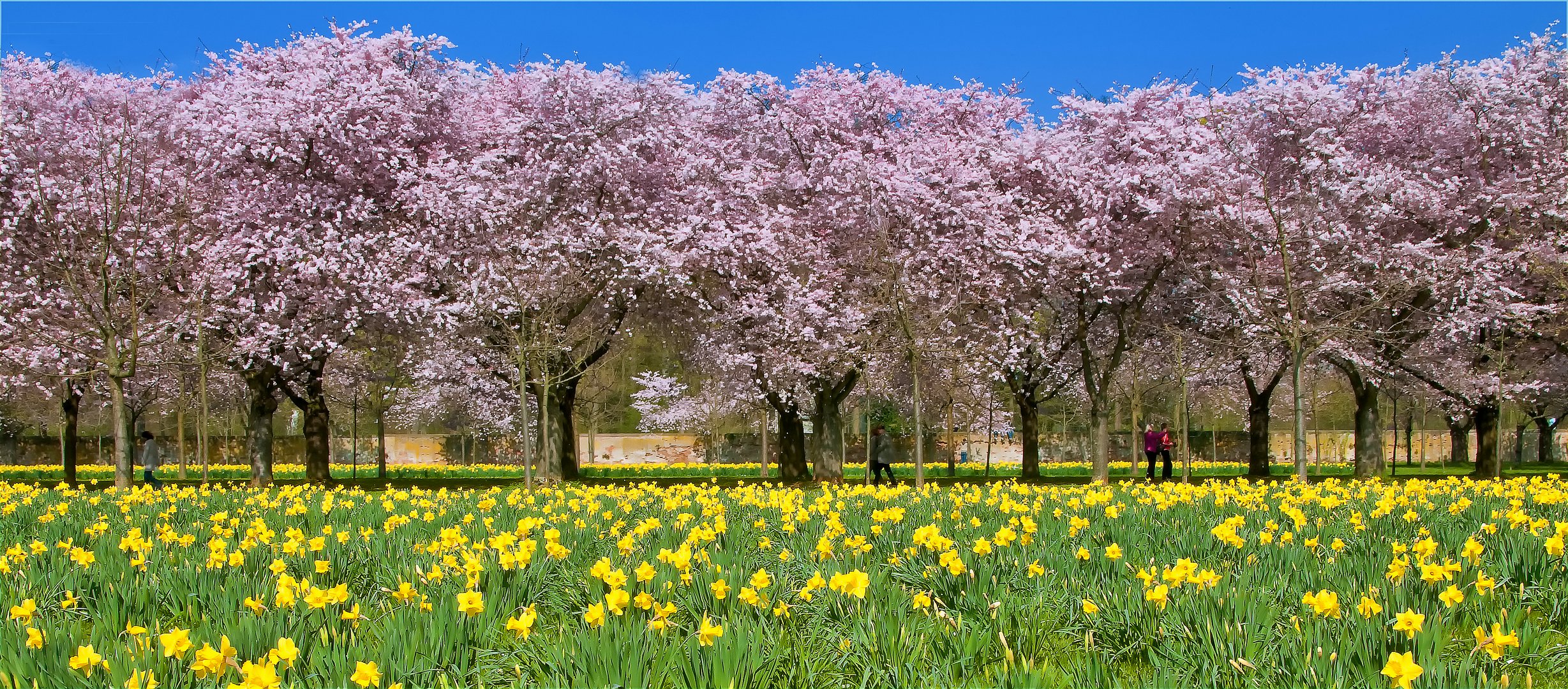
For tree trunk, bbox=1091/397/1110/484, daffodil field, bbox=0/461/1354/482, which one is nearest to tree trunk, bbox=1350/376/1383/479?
daffodil field, bbox=0/461/1354/482

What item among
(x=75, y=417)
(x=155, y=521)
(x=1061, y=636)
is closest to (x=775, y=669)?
(x=1061, y=636)

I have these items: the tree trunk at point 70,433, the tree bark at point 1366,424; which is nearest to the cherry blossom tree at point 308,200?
the tree trunk at point 70,433

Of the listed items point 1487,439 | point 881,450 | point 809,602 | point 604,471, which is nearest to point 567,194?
point 881,450

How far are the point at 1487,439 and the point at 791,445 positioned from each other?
17219 mm

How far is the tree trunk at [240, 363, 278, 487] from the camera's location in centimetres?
2408

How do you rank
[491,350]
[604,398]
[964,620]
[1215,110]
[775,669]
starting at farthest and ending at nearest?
[604,398]
[491,350]
[1215,110]
[964,620]
[775,669]

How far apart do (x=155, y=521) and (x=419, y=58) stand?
18567 millimetres

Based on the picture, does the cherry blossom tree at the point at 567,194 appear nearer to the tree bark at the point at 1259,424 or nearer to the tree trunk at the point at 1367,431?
A: the tree bark at the point at 1259,424

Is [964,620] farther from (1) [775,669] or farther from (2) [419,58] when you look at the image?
(2) [419,58]

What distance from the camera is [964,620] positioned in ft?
15.0

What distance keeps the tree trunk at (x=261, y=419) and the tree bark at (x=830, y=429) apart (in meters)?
11.7

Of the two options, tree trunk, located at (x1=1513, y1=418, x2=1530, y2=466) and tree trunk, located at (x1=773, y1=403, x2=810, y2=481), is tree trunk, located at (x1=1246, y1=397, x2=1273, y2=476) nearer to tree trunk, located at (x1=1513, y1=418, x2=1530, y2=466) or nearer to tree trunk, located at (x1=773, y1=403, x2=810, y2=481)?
tree trunk, located at (x1=773, y1=403, x2=810, y2=481)

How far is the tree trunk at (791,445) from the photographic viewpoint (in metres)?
26.2

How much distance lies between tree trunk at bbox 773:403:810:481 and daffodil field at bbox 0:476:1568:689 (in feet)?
58.9
